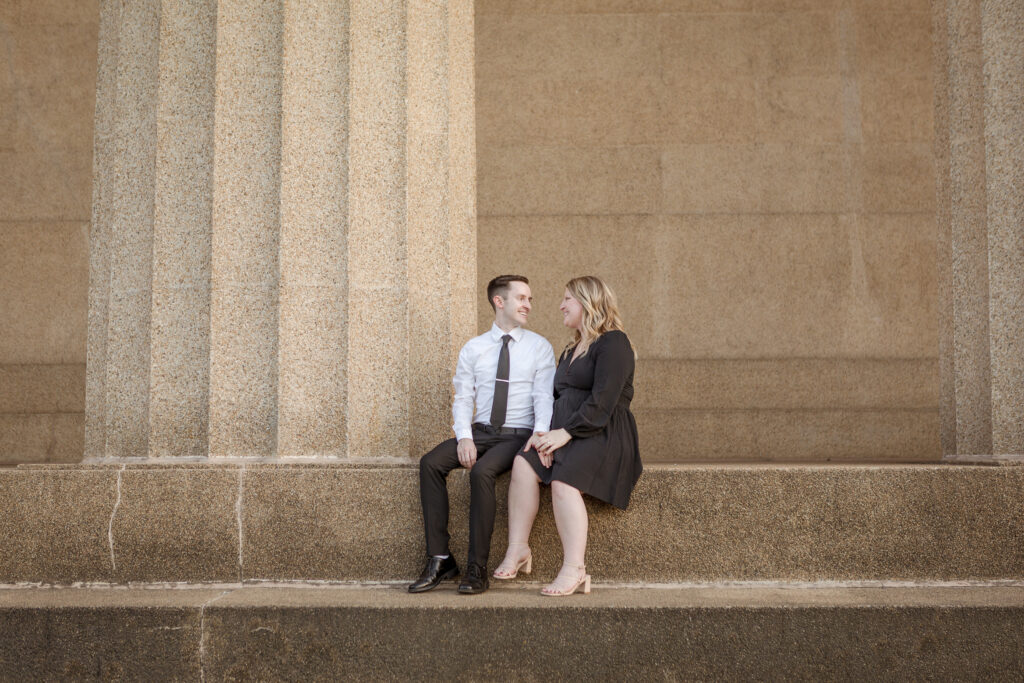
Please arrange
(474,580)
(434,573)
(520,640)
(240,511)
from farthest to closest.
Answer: (240,511) → (434,573) → (474,580) → (520,640)

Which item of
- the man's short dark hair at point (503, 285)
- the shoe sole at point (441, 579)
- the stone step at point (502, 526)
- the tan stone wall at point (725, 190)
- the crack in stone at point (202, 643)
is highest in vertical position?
the tan stone wall at point (725, 190)

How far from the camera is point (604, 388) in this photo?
579 centimetres

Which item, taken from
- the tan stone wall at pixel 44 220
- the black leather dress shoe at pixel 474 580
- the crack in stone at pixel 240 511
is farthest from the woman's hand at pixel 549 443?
the tan stone wall at pixel 44 220

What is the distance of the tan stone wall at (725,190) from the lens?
38.8 ft

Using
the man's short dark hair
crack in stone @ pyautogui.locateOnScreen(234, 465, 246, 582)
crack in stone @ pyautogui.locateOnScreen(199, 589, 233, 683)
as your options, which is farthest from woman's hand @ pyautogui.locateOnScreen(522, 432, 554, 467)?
crack in stone @ pyautogui.locateOnScreen(199, 589, 233, 683)

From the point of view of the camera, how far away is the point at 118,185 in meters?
6.49

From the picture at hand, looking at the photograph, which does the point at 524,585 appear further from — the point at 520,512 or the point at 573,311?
the point at 573,311

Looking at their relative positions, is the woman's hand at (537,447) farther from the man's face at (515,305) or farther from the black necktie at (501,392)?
the man's face at (515,305)

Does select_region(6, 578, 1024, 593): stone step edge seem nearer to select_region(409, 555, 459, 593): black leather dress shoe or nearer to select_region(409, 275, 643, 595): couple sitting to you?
select_region(409, 555, 459, 593): black leather dress shoe

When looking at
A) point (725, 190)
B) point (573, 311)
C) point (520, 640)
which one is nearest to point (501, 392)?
point (573, 311)

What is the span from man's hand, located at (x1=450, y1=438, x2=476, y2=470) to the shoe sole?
23.7 inches

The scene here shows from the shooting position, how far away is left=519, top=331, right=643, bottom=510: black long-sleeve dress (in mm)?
5629

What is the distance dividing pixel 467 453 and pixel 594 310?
45.9 inches

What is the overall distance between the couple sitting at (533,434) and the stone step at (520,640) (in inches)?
16.0
